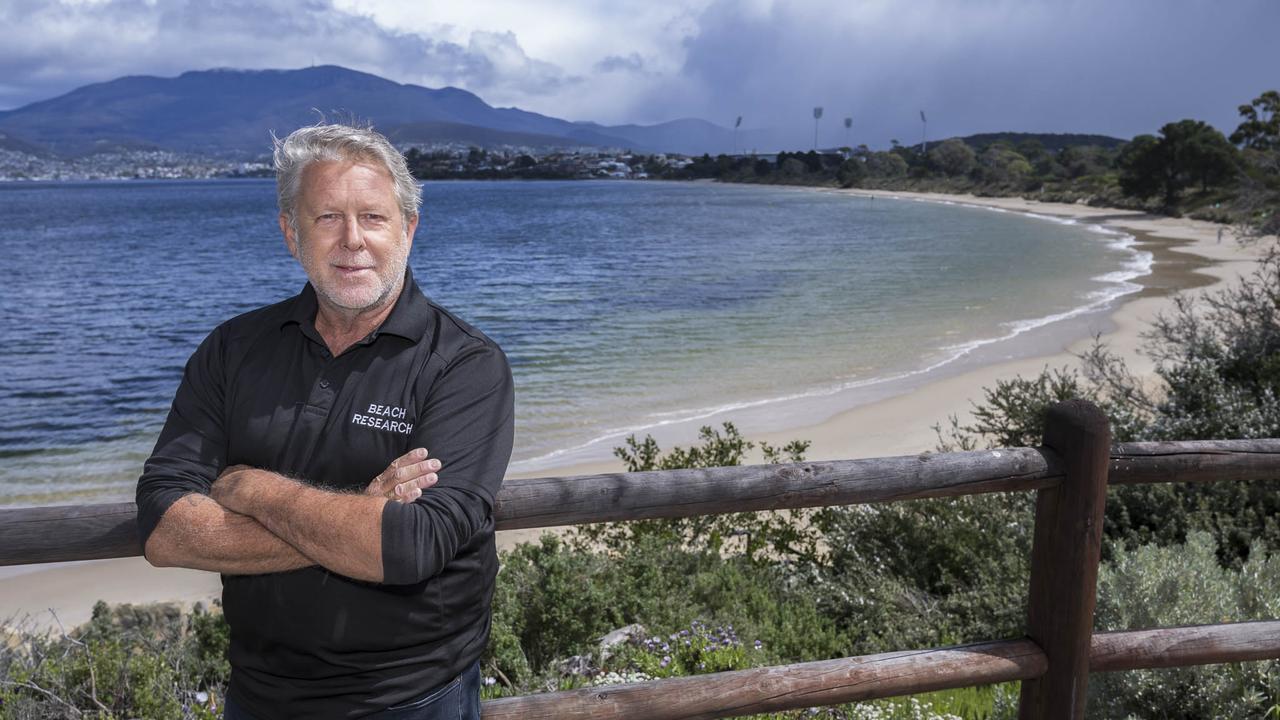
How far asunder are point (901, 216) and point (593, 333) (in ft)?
178

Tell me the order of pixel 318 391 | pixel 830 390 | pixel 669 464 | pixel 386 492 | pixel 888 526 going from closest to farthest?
pixel 386 492 → pixel 318 391 → pixel 888 526 → pixel 669 464 → pixel 830 390

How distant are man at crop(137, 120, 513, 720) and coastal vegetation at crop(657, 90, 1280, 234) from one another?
13522 millimetres

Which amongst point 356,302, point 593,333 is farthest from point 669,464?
point 593,333

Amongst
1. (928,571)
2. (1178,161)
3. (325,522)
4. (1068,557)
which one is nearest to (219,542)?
(325,522)

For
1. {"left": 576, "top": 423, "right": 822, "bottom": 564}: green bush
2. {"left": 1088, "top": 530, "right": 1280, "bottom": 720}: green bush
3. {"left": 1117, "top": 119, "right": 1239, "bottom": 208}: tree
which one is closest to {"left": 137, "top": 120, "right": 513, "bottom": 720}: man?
{"left": 1088, "top": 530, "right": 1280, "bottom": 720}: green bush

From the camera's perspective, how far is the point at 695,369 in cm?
1703

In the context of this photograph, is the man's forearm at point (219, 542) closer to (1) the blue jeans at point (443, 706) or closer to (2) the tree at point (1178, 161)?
(1) the blue jeans at point (443, 706)

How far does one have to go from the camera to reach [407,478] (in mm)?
1937

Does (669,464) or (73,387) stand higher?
(669,464)

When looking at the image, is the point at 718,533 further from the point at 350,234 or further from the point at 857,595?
the point at 350,234

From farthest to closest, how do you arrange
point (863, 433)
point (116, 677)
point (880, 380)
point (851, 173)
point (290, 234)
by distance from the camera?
point (851, 173) → point (880, 380) → point (863, 433) → point (116, 677) → point (290, 234)

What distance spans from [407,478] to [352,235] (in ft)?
2.01

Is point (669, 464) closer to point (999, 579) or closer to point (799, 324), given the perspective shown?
point (999, 579)

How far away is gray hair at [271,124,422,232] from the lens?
2.20m
